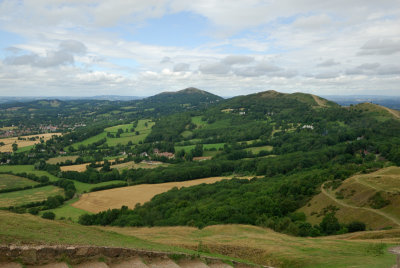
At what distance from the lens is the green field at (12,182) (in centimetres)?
8425

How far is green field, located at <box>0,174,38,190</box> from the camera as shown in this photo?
276 feet

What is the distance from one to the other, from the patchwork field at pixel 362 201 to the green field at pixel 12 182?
90.2 metres

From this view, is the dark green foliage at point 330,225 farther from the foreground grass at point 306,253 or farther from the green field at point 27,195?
the green field at point 27,195

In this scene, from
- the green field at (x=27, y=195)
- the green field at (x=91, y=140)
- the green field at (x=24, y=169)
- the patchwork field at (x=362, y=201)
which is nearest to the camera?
the patchwork field at (x=362, y=201)

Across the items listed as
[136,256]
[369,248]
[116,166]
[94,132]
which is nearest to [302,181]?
[369,248]

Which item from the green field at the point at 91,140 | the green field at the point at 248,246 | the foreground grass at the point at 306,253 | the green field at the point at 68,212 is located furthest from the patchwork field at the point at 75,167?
the foreground grass at the point at 306,253

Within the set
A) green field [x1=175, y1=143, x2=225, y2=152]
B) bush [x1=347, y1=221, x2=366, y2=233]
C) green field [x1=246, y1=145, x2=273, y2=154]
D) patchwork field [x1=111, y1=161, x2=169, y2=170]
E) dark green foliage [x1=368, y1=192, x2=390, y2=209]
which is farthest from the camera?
green field [x1=175, y1=143, x2=225, y2=152]

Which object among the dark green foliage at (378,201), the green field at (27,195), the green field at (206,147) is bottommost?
the green field at (27,195)

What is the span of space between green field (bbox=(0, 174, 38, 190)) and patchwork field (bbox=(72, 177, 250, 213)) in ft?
91.8

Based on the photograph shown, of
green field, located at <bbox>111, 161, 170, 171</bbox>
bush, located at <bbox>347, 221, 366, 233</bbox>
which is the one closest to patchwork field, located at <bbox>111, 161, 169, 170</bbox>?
green field, located at <bbox>111, 161, 170, 171</bbox>

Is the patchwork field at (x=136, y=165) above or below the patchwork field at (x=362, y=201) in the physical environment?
below

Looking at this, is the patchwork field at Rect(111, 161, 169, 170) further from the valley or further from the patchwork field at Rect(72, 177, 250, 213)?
the patchwork field at Rect(72, 177, 250, 213)

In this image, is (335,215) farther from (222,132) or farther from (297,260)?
(222,132)

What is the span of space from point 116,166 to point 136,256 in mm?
98624
